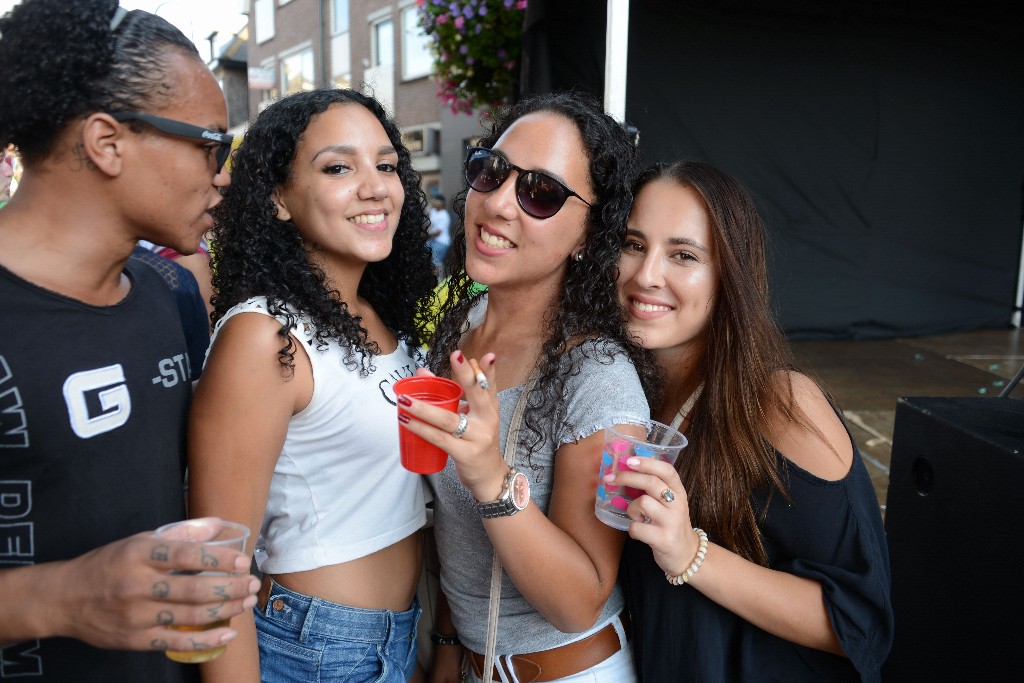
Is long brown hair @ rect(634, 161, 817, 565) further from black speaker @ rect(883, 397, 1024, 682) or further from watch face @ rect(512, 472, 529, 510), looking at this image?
black speaker @ rect(883, 397, 1024, 682)

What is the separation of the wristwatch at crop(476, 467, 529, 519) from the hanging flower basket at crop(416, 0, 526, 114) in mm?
5979

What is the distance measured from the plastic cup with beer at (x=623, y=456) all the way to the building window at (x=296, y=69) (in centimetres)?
2334

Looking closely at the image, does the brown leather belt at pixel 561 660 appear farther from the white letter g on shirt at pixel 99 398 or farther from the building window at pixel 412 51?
the building window at pixel 412 51

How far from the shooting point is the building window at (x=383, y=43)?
1936 cm

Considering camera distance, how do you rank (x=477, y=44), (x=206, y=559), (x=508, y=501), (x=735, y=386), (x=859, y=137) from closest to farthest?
(x=206, y=559) → (x=508, y=501) → (x=735, y=386) → (x=477, y=44) → (x=859, y=137)

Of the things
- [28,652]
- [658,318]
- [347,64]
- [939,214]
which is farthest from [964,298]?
[347,64]

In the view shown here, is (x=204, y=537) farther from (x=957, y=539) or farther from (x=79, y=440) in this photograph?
(x=957, y=539)

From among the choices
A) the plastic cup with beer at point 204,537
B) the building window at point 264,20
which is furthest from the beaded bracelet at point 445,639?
the building window at point 264,20

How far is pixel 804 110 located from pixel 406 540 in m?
8.55

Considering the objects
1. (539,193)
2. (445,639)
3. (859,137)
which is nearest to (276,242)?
(539,193)

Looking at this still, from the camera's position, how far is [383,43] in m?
19.7

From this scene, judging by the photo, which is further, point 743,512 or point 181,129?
point 743,512

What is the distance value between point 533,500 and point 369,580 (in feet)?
1.61

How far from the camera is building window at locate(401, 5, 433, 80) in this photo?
17953 mm
